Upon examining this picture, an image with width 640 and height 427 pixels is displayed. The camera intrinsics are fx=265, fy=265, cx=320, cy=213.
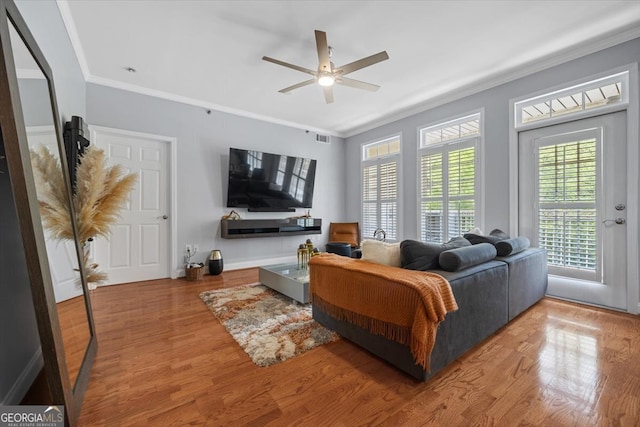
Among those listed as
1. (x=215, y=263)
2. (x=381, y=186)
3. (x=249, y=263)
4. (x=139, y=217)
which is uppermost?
(x=381, y=186)

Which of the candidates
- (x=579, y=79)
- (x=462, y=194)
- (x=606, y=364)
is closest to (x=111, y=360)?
(x=606, y=364)

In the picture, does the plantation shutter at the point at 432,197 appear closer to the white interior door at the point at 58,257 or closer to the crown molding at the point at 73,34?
the white interior door at the point at 58,257

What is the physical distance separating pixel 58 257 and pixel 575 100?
4.86m

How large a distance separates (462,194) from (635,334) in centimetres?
224

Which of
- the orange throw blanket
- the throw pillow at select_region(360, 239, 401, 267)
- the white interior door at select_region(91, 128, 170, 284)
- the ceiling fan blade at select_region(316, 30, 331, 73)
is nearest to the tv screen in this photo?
the white interior door at select_region(91, 128, 170, 284)

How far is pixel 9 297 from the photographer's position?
134cm

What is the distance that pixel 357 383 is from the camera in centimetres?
158

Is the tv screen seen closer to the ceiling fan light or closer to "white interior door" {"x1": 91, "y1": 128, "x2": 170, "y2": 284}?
"white interior door" {"x1": 91, "y1": 128, "x2": 170, "y2": 284}

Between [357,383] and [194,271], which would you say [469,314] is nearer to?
[357,383]

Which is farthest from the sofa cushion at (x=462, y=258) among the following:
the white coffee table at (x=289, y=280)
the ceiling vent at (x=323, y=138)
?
the ceiling vent at (x=323, y=138)

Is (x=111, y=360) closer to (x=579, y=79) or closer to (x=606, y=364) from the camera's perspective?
(x=606, y=364)

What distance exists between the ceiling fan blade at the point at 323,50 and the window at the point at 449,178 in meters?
2.45

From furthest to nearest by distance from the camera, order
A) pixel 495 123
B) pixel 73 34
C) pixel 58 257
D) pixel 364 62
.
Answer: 1. pixel 495 123
2. pixel 73 34
3. pixel 364 62
4. pixel 58 257

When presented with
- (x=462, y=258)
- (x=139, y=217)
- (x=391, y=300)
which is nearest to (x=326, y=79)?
(x=462, y=258)
